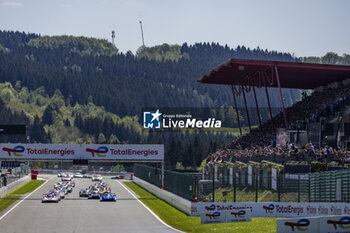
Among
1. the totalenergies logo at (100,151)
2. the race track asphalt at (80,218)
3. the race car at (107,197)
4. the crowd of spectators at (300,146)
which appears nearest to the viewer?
the race track asphalt at (80,218)

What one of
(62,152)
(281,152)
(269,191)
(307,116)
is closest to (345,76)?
(307,116)

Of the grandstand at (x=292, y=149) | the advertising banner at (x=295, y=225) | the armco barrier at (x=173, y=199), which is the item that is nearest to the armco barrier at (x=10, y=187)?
the armco barrier at (x=173, y=199)

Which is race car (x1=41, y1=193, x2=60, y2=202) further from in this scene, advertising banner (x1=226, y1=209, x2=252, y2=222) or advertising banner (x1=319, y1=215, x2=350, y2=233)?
advertising banner (x1=319, y1=215, x2=350, y2=233)

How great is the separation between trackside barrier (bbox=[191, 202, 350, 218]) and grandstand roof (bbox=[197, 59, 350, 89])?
27.9 m

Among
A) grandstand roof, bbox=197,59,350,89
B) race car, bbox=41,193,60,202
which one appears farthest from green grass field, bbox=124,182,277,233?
grandstand roof, bbox=197,59,350,89

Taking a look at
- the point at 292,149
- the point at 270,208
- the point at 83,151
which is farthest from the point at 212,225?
the point at 83,151

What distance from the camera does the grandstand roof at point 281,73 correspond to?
65.0 m

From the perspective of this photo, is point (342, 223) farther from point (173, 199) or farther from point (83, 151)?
point (83, 151)

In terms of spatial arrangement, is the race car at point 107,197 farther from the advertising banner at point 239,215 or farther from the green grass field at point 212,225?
the advertising banner at point 239,215

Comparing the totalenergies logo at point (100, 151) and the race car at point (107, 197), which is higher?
the totalenergies logo at point (100, 151)

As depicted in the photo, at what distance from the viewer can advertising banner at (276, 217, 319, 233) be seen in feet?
83.1

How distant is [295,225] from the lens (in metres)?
25.6

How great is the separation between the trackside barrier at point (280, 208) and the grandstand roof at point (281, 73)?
2794cm

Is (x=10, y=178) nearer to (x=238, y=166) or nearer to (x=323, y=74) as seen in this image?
(x=238, y=166)
